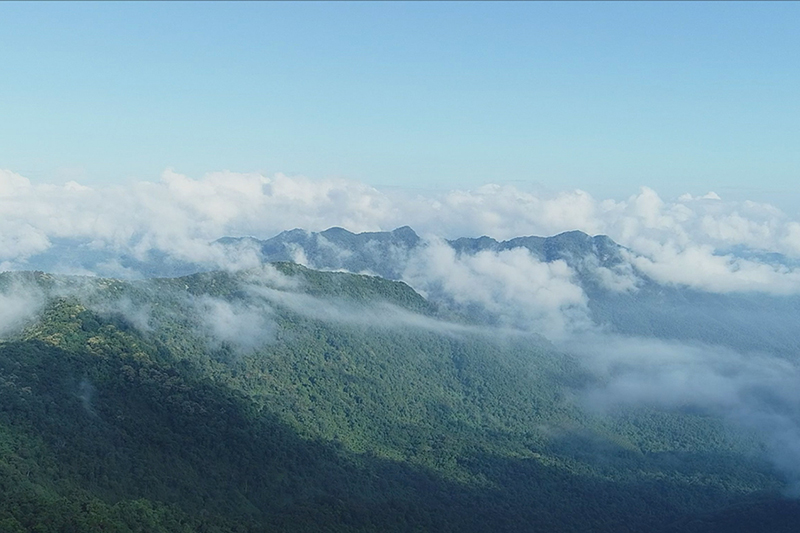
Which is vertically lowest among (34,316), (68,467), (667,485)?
(667,485)

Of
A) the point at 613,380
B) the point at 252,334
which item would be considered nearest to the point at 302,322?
the point at 252,334

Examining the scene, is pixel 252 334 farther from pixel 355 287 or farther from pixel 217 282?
pixel 355 287

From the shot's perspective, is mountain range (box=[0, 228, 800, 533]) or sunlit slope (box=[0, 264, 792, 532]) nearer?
sunlit slope (box=[0, 264, 792, 532])

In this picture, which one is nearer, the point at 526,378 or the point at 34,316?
the point at 34,316

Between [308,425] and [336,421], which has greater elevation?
[308,425]

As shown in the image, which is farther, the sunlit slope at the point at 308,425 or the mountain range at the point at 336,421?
the mountain range at the point at 336,421

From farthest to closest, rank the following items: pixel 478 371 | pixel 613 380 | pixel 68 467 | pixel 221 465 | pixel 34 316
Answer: pixel 613 380 < pixel 478 371 < pixel 34 316 < pixel 221 465 < pixel 68 467

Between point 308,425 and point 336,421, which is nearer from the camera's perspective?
point 308,425

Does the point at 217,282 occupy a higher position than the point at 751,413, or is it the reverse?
Answer: the point at 217,282
